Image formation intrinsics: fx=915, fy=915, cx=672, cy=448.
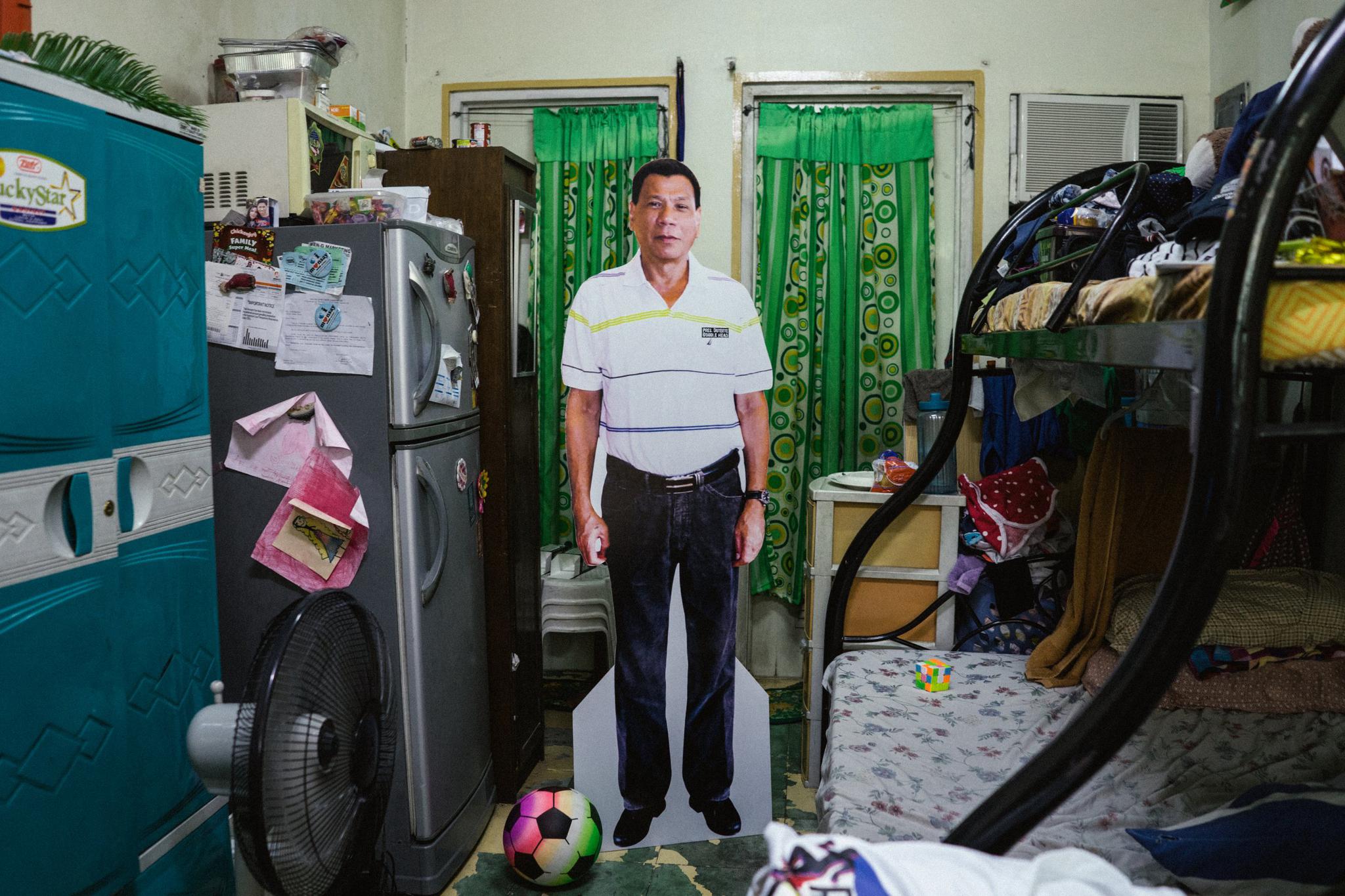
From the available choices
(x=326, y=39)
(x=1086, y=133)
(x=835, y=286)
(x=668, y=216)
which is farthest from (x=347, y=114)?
(x=1086, y=133)

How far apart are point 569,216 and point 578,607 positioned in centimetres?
148

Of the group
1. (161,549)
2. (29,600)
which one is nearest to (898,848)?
(29,600)

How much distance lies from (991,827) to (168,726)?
4.71 feet

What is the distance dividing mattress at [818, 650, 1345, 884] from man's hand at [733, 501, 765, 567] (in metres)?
0.43

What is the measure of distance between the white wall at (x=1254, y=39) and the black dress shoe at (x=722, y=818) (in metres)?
2.76

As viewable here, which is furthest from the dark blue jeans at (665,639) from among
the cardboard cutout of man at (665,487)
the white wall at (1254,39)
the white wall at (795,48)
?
the white wall at (1254,39)

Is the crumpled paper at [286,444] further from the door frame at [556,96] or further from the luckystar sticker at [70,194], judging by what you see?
the door frame at [556,96]

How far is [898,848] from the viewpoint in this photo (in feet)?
2.82

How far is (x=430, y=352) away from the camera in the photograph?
2266 millimetres

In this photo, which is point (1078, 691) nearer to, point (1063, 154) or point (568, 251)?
point (1063, 154)

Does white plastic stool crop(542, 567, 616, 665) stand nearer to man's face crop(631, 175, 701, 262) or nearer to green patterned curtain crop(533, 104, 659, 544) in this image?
green patterned curtain crop(533, 104, 659, 544)

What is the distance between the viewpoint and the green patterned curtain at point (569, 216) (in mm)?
3451

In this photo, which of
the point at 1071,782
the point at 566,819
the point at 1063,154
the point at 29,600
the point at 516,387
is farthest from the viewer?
the point at 1063,154

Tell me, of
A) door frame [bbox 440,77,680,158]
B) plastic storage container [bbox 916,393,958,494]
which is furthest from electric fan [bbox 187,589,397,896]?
door frame [bbox 440,77,680,158]
